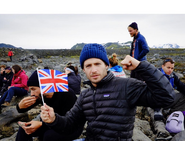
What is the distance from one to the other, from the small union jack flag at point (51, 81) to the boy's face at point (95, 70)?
0.71 metres

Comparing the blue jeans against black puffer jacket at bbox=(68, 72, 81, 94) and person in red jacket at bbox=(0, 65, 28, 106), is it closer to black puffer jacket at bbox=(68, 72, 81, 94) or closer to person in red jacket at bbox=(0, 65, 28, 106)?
person in red jacket at bbox=(0, 65, 28, 106)

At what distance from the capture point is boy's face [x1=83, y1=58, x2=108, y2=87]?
7.10ft

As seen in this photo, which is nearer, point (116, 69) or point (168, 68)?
point (168, 68)

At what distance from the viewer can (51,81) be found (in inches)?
103

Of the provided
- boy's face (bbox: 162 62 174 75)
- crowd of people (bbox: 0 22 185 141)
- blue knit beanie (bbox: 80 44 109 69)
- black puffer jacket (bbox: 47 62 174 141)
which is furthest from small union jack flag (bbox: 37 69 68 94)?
boy's face (bbox: 162 62 174 75)

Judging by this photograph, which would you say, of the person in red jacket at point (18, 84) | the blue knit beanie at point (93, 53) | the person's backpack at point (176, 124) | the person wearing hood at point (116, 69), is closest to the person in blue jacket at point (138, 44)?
the person wearing hood at point (116, 69)

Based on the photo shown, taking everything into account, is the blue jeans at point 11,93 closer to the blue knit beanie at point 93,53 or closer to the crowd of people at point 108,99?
the crowd of people at point 108,99

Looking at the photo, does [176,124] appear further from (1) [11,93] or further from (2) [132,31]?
(1) [11,93]

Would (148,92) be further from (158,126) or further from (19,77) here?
(19,77)

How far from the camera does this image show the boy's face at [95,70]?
7.10 ft

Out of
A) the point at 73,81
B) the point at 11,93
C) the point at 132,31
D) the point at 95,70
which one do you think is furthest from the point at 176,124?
the point at 11,93

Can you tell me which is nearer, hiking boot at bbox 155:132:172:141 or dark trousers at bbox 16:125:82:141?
dark trousers at bbox 16:125:82:141

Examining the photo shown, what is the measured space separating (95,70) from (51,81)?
39.5 inches

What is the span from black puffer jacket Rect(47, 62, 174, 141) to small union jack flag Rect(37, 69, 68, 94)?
55 centimetres
